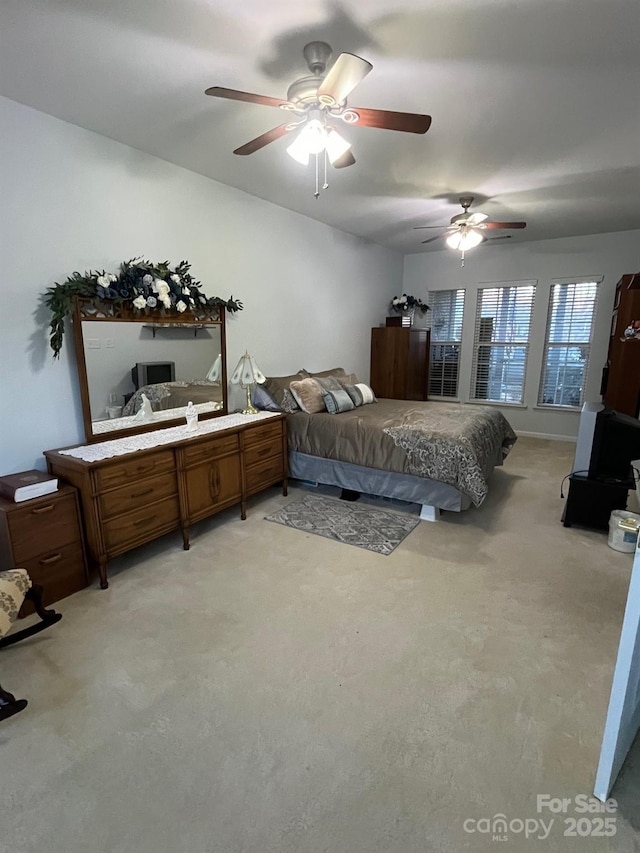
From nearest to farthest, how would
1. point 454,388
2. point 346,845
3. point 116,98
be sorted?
1. point 346,845
2. point 116,98
3. point 454,388

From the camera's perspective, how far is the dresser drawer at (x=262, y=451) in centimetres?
342

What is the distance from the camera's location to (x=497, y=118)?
8.02 feet

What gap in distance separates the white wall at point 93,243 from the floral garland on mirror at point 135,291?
0.09 m

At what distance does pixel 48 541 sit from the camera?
231 centimetres

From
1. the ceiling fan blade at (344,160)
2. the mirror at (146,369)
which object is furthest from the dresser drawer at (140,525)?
the ceiling fan blade at (344,160)

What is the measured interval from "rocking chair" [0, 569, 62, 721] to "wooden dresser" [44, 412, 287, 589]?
0.38 metres

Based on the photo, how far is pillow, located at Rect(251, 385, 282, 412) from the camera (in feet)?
13.4

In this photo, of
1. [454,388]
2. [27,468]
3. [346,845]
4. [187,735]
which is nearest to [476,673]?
[346,845]

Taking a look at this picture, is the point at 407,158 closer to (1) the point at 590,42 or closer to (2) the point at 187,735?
(1) the point at 590,42

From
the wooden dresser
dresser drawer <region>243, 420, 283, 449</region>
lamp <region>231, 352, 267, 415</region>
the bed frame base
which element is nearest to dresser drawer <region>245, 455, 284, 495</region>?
the wooden dresser

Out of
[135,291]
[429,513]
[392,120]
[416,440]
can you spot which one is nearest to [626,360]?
[416,440]

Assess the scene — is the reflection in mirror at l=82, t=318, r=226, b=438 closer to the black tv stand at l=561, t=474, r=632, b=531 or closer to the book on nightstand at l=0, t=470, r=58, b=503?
the book on nightstand at l=0, t=470, r=58, b=503

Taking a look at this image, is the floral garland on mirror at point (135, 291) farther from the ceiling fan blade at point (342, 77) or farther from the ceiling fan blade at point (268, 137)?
the ceiling fan blade at point (342, 77)

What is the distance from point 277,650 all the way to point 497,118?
10.2ft
